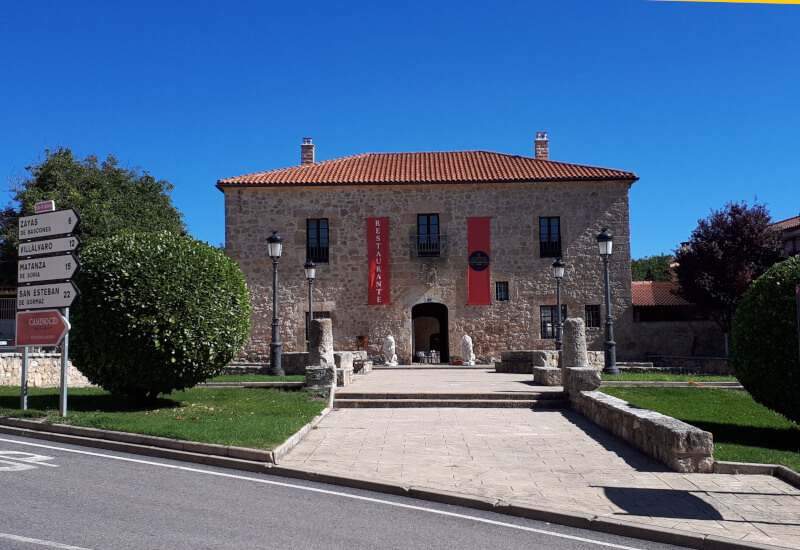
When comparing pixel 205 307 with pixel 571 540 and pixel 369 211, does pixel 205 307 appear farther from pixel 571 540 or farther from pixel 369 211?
pixel 369 211

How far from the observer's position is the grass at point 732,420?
8117 mm

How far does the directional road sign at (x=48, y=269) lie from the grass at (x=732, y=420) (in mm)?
9505

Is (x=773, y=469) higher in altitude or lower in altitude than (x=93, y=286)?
lower

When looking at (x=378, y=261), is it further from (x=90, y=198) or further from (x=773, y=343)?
(x=773, y=343)

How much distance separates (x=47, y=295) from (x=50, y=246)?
0.79m

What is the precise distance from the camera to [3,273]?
34.2 m

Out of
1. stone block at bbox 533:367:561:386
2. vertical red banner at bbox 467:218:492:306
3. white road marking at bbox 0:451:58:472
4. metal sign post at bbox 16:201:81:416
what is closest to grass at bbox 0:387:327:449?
metal sign post at bbox 16:201:81:416

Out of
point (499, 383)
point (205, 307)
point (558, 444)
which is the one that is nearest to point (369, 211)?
point (499, 383)

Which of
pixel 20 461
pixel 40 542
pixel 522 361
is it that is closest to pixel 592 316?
pixel 522 361

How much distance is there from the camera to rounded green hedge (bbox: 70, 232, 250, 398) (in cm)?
1108

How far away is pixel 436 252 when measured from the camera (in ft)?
95.9

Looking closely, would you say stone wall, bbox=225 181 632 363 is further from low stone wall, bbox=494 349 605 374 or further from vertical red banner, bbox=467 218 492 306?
low stone wall, bbox=494 349 605 374

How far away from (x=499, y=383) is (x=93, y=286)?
986 cm

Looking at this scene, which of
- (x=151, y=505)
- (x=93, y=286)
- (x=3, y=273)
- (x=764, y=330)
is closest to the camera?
(x=151, y=505)
